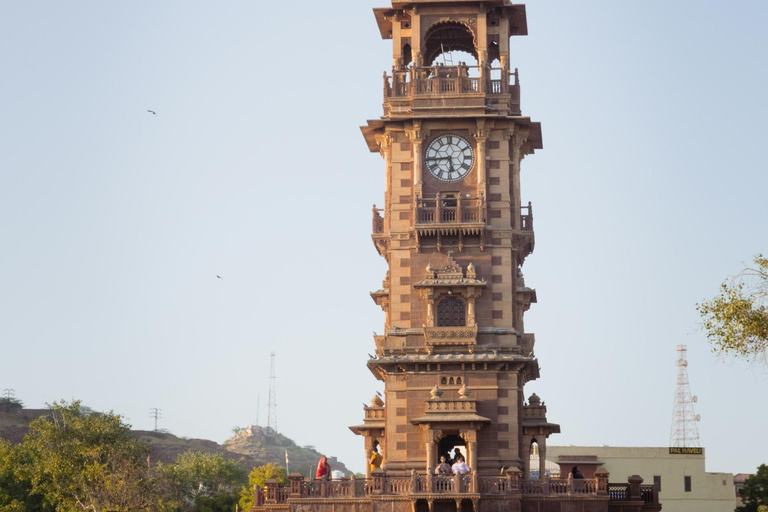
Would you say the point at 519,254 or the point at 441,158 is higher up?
the point at 441,158

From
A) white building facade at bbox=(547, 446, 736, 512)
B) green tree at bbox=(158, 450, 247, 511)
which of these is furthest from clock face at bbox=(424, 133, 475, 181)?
green tree at bbox=(158, 450, 247, 511)

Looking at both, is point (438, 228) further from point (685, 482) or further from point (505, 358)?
point (685, 482)

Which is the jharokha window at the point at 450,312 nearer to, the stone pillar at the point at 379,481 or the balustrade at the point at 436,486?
the balustrade at the point at 436,486

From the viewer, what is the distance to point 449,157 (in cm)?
6216

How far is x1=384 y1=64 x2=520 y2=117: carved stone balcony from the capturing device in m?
62.2

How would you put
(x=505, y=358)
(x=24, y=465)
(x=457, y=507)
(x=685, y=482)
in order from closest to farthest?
(x=457, y=507) < (x=505, y=358) < (x=24, y=465) < (x=685, y=482)

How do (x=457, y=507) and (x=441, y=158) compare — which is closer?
(x=457, y=507)

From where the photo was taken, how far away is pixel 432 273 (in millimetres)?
60375

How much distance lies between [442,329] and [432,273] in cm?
258

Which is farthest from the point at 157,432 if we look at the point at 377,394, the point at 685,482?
the point at 377,394

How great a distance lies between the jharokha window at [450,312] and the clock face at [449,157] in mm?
5620

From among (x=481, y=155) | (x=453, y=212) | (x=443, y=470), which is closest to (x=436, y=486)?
(x=443, y=470)

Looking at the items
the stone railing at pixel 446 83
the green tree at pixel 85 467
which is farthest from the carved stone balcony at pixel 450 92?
the green tree at pixel 85 467

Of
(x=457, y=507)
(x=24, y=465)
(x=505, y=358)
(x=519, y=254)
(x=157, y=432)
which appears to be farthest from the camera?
(x=157, y=432)
